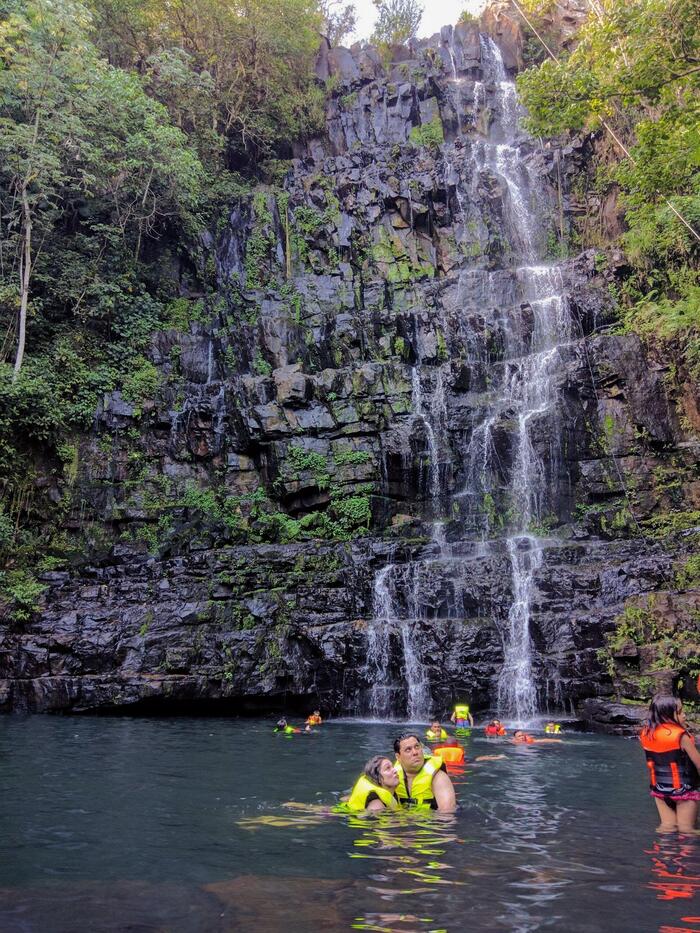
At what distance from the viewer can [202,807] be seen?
28.0ft

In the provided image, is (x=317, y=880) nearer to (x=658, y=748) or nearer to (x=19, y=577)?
(x=658, y=748)

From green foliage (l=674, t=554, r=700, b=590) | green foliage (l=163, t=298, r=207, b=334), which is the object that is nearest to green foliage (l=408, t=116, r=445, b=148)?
green foliage (l=163, t=298, r=207, b=334)

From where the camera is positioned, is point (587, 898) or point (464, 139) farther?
point (464, 139)

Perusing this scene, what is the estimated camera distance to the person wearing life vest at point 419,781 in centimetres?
760

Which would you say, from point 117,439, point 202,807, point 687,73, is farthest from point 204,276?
point 202,807

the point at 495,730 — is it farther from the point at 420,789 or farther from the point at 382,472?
the point at 382,472

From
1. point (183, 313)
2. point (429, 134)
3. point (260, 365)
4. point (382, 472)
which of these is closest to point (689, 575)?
point (382, 472)

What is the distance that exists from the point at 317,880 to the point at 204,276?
30.3m

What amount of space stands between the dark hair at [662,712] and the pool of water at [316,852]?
986 millimetres

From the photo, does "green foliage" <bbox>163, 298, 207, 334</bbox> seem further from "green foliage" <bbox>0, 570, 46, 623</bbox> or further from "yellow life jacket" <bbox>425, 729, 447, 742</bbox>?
"yellow life jacket" <bbox>425, 729, 447, 742</bbox>

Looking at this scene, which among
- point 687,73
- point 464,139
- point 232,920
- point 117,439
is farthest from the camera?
point 464,139

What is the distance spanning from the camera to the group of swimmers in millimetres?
6816

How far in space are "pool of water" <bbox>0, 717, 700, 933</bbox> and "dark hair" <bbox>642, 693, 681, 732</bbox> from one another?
99 cm

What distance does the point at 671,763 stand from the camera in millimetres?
6828
